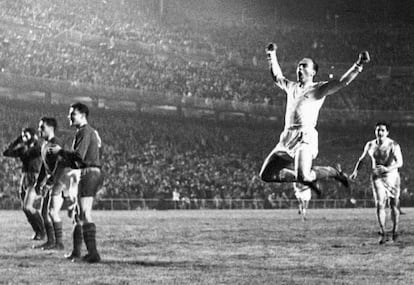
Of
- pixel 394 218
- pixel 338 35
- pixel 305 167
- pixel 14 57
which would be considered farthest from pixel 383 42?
pixel 305 167

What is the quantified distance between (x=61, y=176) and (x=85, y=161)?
191cm

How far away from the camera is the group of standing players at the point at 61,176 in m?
8.56

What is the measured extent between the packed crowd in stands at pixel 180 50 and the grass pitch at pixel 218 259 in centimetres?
2757

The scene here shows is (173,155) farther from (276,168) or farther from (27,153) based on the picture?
(276,168)

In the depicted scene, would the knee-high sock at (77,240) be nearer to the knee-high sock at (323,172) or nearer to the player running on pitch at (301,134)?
the player running on pitch at (301,134)

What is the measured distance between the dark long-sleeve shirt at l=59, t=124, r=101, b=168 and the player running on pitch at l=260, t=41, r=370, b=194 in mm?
2075

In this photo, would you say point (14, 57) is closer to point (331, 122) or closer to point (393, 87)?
point (331, 122)

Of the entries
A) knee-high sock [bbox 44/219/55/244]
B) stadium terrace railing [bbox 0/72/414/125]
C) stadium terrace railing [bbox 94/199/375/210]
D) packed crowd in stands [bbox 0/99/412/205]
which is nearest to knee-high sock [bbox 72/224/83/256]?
knee-high sock [bbox 44/219/55/244]

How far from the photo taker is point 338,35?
5634 centimetres

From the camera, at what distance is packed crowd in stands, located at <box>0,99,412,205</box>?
32.2m

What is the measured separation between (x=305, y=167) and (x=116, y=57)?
121 feet

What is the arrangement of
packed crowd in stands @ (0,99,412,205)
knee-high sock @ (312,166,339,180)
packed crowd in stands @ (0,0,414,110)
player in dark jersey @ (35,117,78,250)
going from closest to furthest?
knee-high sock @ (312,166,339,180) → player in dark jersey @ (35,117,78,250) → packed crowd in stands @ (0,99,412,205) → packed crowd in stands @ (0,0,414,110)

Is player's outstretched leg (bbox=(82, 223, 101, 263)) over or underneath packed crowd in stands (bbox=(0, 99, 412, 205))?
underneath

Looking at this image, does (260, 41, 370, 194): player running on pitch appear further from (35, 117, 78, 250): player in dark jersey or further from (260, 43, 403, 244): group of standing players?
(35, 117, 78, 250): player in dark jersey
